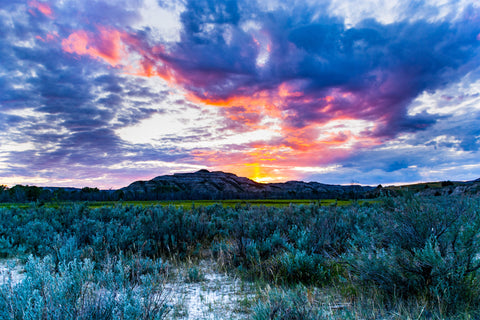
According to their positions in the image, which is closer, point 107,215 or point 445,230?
point 445,230

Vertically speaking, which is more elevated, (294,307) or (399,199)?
(399,199)

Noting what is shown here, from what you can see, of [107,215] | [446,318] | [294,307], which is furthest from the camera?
[107,215]

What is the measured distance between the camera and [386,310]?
3.81 meters

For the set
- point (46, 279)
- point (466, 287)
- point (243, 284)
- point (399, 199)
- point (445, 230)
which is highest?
point (399, 199)

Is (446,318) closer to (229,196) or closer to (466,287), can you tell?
(466,287)

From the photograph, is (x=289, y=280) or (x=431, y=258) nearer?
(x=431, y=258)

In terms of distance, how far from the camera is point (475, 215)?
13.8 ft

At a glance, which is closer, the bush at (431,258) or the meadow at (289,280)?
the meadow at (289,280)

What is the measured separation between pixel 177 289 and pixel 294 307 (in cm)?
273

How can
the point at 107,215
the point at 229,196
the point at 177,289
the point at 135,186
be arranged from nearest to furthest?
the point at 177,289, the point at 107,215, the point at 229,196, the point at 135,186

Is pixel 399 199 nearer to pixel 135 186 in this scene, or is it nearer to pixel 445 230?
pixel 445 230

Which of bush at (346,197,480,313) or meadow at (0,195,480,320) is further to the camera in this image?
bush at (346,197,480,313)

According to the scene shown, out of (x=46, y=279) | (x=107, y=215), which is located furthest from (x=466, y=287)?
(x=107, y=215)

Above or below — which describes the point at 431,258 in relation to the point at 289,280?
above
